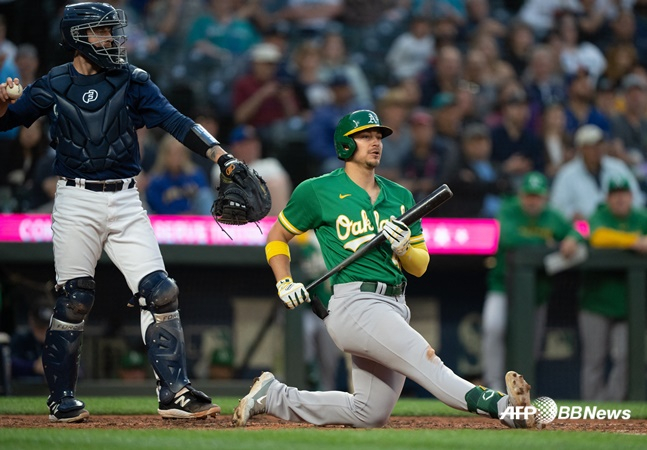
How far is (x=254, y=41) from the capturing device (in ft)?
37.3

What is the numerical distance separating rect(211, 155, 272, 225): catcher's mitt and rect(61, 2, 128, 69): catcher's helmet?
72 centimetres

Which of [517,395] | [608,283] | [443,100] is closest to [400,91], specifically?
[443,100]

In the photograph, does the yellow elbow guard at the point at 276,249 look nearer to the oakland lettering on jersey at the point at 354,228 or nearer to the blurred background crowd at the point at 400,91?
the oakland lettering on jersey at the point at 354,228

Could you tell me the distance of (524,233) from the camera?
363 inches

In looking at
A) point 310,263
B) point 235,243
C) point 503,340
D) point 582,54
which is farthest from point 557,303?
point 582,54

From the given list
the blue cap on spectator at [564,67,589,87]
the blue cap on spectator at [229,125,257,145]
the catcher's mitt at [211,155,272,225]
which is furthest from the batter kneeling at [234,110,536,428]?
the blue cap on spectator at [564,67,589,87]

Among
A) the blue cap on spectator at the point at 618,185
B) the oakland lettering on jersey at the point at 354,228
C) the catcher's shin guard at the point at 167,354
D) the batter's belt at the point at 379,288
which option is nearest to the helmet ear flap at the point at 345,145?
the oakland lettering on jersey at the point at 354,228

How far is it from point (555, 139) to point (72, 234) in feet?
21.0

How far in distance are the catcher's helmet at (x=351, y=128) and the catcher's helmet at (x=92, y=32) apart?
1.12 meters

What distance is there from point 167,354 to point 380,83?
6449 mm

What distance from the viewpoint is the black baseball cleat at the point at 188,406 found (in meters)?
5.45

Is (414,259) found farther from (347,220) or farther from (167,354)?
(167,354)

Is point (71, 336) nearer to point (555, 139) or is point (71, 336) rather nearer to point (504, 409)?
point (504, 409)

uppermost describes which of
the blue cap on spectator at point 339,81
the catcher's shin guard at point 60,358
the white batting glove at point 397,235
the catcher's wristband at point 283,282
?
the blue cap on spectator at point 339,81
